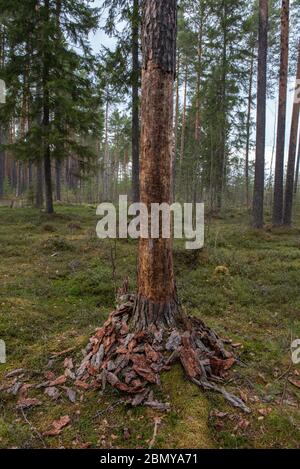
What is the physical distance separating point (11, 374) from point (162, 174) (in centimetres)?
303

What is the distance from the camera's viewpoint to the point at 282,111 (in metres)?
13.7

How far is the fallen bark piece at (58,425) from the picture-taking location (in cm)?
316

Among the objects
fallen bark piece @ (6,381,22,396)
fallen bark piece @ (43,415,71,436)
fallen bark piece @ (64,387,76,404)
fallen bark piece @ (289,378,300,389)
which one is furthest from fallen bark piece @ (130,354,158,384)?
fallen bark piece @ (289,378,300,389)

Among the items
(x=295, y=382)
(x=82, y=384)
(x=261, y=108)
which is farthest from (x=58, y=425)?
(x=261, y=108)

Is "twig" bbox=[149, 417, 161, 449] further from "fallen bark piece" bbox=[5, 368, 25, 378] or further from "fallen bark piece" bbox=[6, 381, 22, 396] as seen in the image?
"fallen bark piece" bbox=[5, 368, 25, 378]

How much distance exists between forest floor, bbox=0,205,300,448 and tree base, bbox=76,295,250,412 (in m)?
0.11

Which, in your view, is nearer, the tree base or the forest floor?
the forest floor

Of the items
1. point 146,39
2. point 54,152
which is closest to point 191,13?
point 54,152

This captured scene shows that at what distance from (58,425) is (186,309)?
367cm

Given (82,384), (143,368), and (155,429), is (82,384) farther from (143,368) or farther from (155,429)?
(155,429)

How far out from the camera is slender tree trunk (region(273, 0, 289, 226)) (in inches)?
512

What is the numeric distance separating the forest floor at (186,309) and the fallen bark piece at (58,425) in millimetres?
41
